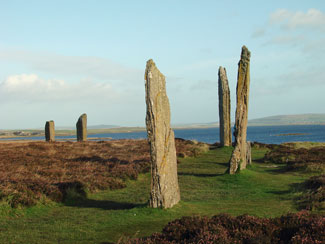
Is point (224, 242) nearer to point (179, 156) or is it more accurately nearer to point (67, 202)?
point (67, 202)

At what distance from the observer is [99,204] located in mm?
12852

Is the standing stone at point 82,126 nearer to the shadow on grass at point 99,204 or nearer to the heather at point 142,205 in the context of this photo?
the heather at point 142,205

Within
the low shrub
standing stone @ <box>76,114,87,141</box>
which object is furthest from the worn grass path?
standing stone @ <box>76,114,87,141</box>

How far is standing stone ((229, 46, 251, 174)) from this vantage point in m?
18.3

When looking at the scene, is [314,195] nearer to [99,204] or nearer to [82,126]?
[99,204]

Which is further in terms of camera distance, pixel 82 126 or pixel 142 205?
pixel 82 126

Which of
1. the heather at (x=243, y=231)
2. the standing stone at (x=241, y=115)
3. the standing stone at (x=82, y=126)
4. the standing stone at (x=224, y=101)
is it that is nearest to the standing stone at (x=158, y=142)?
the heather at (x=243, y=231)

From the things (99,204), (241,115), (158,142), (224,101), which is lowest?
(99,204)

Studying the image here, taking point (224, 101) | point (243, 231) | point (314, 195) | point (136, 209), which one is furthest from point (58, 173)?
point (224, 101)

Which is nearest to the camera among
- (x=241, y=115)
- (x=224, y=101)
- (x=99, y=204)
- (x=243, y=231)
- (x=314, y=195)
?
(x=243, y=231)

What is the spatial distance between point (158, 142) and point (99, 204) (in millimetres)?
3730

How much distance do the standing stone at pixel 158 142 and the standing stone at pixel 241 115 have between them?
25.2 feet

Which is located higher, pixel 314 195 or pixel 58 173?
pixel 58 173

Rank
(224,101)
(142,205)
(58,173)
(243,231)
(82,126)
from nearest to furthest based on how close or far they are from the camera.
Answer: (243,231), (142,205), (58,173), (224,101), (82,126)
